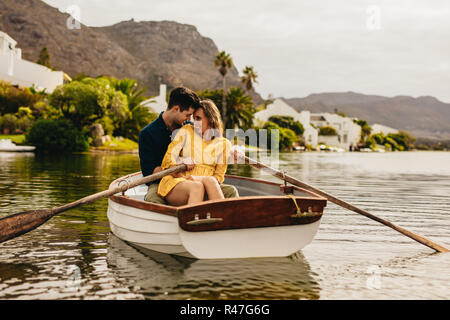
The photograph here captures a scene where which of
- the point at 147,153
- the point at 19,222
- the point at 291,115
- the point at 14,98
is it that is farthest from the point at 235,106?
the point at 19,222

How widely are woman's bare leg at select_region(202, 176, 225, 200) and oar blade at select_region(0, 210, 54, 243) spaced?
2514 millimetres

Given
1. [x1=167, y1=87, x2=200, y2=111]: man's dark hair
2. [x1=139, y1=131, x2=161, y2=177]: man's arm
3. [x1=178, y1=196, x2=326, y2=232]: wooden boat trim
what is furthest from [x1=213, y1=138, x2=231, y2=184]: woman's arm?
[x1=139, y1=131, x2=161, y2=177]: man's arm

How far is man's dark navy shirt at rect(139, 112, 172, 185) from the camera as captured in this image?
695 centimetres

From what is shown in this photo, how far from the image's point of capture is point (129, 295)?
500cm

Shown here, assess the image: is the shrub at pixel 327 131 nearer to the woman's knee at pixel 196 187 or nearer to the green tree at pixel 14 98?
the green tree at pixel 14 98

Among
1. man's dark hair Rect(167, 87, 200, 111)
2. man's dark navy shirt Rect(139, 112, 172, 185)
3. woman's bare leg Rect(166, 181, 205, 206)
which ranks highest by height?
man's dark hair Rect(167, 87, 200, 111)

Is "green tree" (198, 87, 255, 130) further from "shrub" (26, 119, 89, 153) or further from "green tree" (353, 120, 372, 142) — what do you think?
"green tree" (353, 120, 372, 142)

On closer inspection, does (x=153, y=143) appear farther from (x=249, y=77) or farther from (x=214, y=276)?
(x=249, y=77)

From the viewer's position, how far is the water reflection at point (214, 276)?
5.13 meters

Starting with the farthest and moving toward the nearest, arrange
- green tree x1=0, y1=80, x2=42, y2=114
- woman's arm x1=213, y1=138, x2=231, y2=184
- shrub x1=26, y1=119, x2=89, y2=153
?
1. green tree x1=0, y1=80, x2=42, y2=114
2. shrub x1=26, y1=119, x2=89, y2=153
3. woman's arm x1=213, y1=138, x2=231, y2=184

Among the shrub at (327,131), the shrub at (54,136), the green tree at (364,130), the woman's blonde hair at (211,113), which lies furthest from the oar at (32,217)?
the green tree at (364,130)

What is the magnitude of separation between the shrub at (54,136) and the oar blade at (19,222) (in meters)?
33.5

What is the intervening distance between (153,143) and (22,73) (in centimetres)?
6007

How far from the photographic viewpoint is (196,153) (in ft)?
21.2
